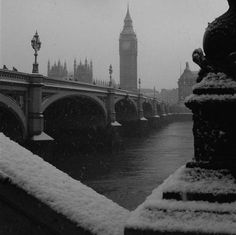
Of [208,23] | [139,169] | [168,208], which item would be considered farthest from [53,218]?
[139,169]

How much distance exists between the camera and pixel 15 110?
18938 mm

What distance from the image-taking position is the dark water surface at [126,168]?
17125 millimetres

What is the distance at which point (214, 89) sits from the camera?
7.45ft

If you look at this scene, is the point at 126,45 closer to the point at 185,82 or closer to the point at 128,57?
the point at 128,57

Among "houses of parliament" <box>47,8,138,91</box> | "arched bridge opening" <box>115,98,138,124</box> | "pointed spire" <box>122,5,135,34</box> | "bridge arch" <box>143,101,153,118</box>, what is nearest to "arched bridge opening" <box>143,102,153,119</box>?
"bridge arch" <box>143,101,153,118</box>

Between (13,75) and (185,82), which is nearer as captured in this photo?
(13,75)

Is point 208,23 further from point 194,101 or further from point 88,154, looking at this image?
point 88,154

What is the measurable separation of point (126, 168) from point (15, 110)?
24.1ft

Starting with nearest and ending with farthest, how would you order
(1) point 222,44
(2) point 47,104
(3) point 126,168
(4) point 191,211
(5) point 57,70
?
(4) point 191,211
(1) point 222,44
(2) point 47,104
(3) point 126,168
(5) point 57,70

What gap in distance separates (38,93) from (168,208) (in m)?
18.7

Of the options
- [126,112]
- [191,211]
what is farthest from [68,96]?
[191,211]

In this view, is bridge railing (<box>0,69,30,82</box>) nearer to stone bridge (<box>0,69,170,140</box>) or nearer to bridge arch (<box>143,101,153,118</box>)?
stone bridge (<box>0,69,170,140</box>)

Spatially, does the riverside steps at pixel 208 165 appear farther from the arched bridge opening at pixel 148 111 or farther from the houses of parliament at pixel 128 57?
the houses of parliament at pixel 128 57

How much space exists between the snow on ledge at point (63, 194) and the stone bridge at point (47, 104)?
1484cm
